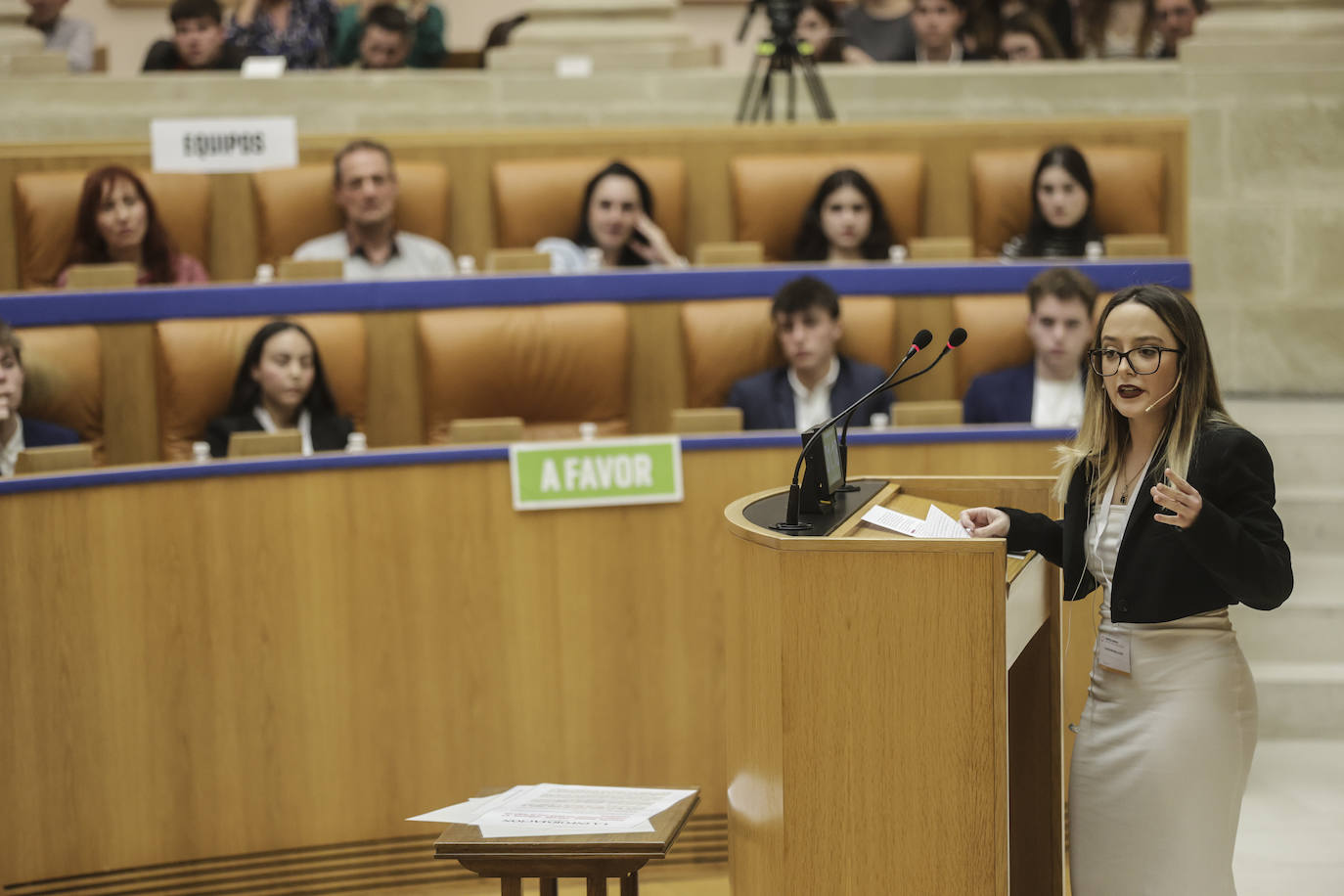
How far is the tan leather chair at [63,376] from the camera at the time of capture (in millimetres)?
2703

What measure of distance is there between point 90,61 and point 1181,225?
299 centimetres

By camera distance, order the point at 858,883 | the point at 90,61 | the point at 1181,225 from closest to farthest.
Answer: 1. the point at 858,883
2. the point at 1181,225
3. the point at 90,61

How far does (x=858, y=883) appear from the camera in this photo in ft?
4.65

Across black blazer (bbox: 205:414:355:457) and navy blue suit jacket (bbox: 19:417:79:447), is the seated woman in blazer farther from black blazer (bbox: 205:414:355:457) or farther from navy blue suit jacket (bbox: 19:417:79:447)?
navy blue suit jacket (bbox: 19:417:79:447)

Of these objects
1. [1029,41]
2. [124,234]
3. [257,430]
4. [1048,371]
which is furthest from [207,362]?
[1029,41]

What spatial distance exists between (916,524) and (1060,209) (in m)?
1.77

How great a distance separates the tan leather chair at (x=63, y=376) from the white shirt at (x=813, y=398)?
4.23 feet

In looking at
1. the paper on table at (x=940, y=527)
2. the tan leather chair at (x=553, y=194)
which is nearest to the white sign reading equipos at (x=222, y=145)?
the tan leather chair at (x=553, y=194)

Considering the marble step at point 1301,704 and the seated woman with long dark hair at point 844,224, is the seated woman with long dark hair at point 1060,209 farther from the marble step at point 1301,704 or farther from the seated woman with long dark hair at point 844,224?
the marble step at point 1301,704

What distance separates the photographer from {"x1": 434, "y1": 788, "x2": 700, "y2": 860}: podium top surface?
1445mm

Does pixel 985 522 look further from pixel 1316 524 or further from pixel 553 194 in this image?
pixel 553 194

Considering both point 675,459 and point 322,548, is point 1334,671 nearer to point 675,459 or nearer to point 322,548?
point 675,459

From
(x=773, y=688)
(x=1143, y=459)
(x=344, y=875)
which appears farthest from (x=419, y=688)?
(x=1143, y=459)

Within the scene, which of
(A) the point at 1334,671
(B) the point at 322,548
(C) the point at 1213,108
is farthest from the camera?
(C) the point at 1213,108
